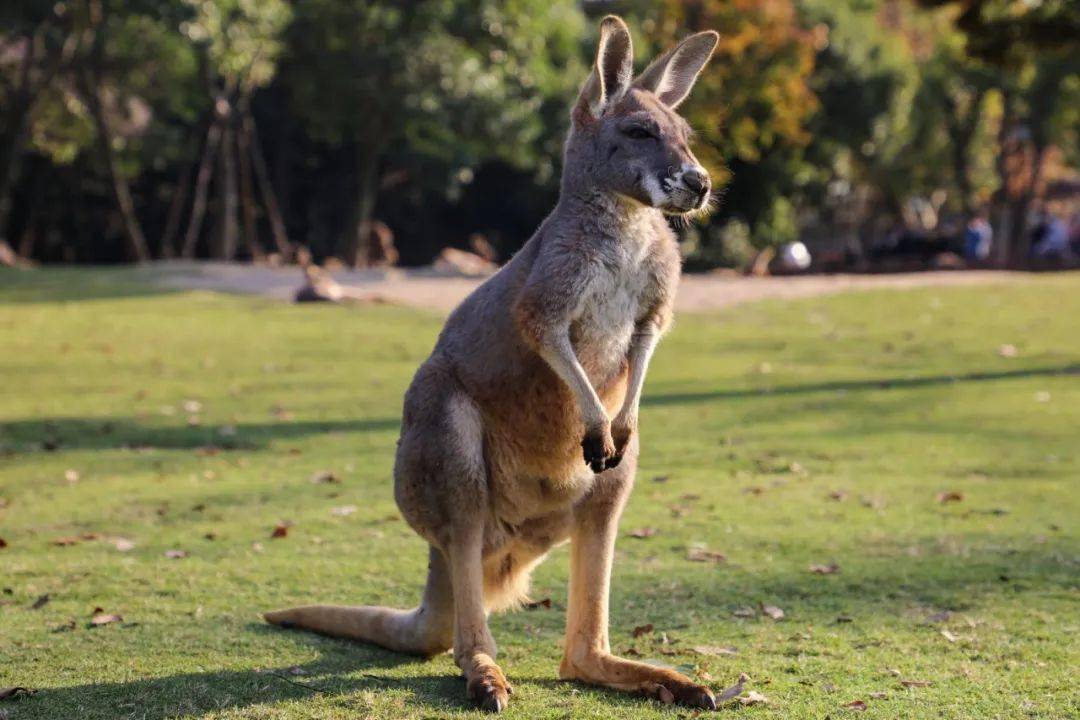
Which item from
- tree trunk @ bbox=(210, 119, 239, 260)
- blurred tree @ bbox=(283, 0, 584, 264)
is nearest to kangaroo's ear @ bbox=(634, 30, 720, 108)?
blurred tree @ bbox=(283, 0, 584, 264)

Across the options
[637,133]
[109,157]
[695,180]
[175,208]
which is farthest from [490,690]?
[175,208]

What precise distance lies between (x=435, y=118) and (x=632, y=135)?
2312 centimetres

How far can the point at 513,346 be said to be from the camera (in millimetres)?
4457

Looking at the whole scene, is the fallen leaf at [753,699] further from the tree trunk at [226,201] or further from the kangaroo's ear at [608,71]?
the tree trunk at [226,201]

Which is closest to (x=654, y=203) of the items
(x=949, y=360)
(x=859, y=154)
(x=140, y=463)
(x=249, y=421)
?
(x=140, y=463)

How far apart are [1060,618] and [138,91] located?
87.2ft

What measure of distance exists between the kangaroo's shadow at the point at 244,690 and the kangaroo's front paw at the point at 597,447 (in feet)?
2.67

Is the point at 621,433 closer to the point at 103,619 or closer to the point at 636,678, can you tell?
the point at 636,678

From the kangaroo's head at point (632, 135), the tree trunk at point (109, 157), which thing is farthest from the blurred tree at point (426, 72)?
the kangaroo's head at point (632, 135)

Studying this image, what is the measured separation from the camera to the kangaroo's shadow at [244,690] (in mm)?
4160

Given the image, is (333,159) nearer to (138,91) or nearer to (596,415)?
(138,91)

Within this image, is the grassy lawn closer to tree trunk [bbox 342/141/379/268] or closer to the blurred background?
the blurred background

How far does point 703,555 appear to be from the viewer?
6477 millimetres

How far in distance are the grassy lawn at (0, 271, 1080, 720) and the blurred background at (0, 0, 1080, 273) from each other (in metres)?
Result: 7.50
